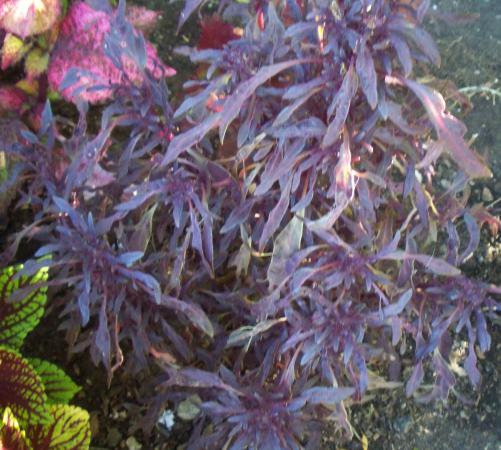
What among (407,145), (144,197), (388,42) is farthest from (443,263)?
(144,197)

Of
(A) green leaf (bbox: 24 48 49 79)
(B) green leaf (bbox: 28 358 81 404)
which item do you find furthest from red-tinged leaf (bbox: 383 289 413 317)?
(A) green leaf (bbox: 24 48 49 79)

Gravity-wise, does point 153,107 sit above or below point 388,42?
below

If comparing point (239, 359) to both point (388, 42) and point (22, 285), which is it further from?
point (388, 42)

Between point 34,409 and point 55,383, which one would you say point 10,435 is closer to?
point 34,409

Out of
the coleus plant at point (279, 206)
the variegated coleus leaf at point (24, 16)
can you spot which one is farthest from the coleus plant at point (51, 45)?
the coleus plant at point (279, 206)

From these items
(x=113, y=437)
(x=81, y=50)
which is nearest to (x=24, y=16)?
(x=81, y=50)

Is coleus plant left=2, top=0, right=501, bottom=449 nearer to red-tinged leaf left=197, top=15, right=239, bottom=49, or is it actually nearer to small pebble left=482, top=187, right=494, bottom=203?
red-tinged leaf left=197, top=15, right=239, bottom=49
